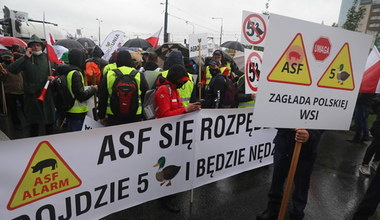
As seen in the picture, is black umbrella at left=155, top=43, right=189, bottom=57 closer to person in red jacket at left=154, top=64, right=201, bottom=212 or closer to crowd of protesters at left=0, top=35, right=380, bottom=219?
crowd of protesters at left=0, top=35, right=380, bottom=219

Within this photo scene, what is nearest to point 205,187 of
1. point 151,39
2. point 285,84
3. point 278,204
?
point 278,204

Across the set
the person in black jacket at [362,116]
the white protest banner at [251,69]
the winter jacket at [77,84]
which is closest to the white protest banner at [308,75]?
the white protest banner at [251,69]

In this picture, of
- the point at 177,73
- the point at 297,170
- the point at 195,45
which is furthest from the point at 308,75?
the point at 195,45

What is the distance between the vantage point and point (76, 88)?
335cm

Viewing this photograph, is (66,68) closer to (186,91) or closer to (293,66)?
(186,91)

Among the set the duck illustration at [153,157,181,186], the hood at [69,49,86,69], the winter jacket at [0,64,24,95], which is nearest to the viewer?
the duck illustration at [153,157,181,186]

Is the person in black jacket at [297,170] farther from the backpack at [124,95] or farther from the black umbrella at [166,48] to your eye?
the black umbrella at [166,48]

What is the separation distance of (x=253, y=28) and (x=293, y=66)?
8.45ft

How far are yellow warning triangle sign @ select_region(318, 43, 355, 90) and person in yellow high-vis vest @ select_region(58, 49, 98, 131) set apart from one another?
299cm

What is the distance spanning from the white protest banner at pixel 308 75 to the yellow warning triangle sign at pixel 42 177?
5.05 ft

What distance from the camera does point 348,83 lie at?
207 cm

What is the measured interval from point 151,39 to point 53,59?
15.7 feet

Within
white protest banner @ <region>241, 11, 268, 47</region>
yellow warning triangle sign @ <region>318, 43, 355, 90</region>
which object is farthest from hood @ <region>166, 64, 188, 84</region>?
white protest banner @ <region>241, 11, 268, 47</region>

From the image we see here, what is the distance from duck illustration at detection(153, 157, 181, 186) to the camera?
2.53 meters
